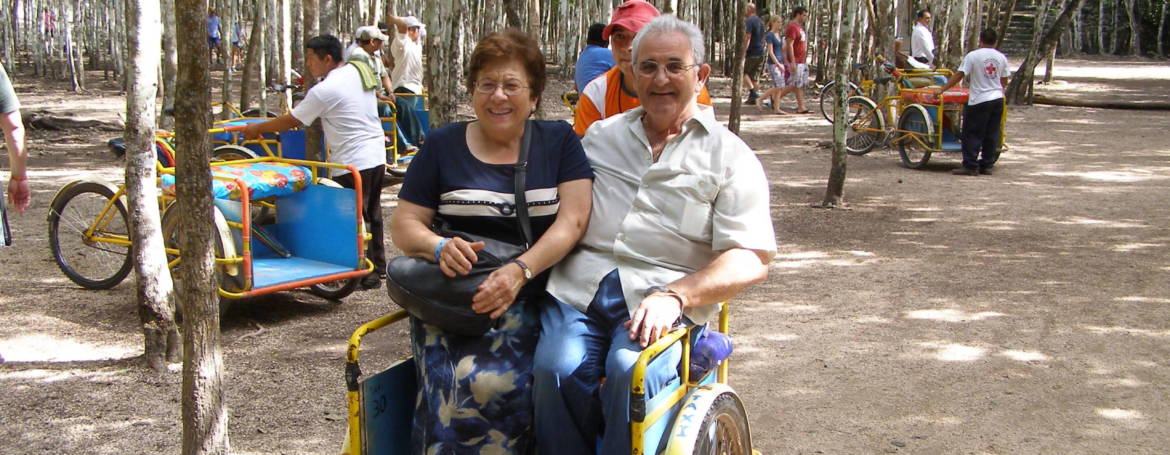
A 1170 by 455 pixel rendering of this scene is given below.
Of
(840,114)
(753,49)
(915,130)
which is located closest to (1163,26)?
(753,49)

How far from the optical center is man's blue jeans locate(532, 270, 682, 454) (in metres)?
2.59

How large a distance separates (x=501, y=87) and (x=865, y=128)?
1013 centimetres

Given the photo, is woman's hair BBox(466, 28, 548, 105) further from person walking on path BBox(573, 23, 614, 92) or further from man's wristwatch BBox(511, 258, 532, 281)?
person walking on path BBox(573, 23, 614, 92)

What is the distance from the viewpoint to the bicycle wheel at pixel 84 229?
6.41 m

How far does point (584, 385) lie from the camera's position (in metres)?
2.71

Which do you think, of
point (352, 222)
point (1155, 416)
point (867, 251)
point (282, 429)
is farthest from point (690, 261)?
point (867, 251)

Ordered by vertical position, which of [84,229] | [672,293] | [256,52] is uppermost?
[256,52]

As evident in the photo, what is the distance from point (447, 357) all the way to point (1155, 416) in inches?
119

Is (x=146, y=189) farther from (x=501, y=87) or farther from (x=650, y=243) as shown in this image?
(x=650, y=243)

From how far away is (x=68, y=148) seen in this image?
12875mm

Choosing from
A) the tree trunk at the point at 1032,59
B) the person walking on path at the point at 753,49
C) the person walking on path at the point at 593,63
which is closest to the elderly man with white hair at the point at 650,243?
the person walking on path at the point at 593,63

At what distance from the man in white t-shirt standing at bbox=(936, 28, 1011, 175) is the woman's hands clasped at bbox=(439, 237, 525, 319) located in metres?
9.03

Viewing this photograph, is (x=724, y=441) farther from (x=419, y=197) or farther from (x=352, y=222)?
(x=352, y=222)

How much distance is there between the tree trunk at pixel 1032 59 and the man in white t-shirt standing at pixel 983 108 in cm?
611
